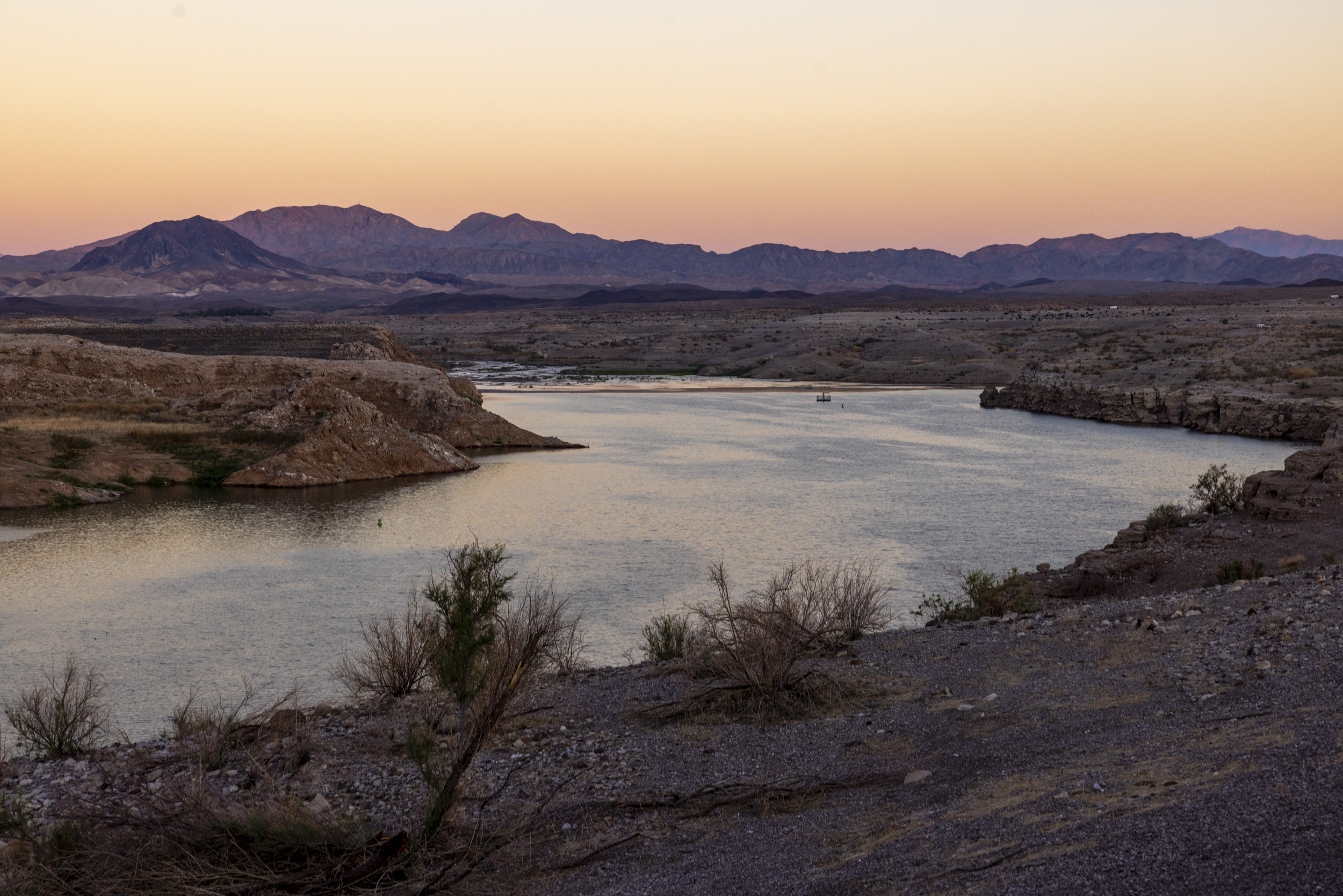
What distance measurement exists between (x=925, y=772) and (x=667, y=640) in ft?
18.5

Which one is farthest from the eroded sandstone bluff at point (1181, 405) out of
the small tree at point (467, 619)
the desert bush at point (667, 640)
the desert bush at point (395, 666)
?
the small tree at point (467, 619)

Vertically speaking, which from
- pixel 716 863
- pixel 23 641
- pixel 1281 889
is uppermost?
pixel 1281 889

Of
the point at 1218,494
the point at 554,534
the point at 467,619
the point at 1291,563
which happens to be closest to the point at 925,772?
the point at 467,619

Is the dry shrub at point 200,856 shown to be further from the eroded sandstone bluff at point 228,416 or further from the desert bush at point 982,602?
the eroded sandstone bluff at point 228,416

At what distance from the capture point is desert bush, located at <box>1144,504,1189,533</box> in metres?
20.6

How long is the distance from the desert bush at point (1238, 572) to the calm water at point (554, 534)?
4.71m

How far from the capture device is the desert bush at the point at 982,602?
15227 millimetres

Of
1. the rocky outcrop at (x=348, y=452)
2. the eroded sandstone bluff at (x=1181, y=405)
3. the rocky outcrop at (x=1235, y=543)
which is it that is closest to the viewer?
the rocky outcrop at (x=1235, y=543)

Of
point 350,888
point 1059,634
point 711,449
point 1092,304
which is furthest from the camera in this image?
point 1092,304

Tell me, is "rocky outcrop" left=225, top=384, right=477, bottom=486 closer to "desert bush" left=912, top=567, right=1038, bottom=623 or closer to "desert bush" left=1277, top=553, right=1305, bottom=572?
"desert bush" left=912, top=567, right=1038, bottom=623

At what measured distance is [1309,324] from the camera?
7994 centimetres

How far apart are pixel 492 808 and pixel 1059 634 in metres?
7.51

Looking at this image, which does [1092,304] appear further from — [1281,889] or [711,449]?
[1281,889]

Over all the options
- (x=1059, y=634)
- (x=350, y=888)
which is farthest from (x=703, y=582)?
(x=350, y=888)
